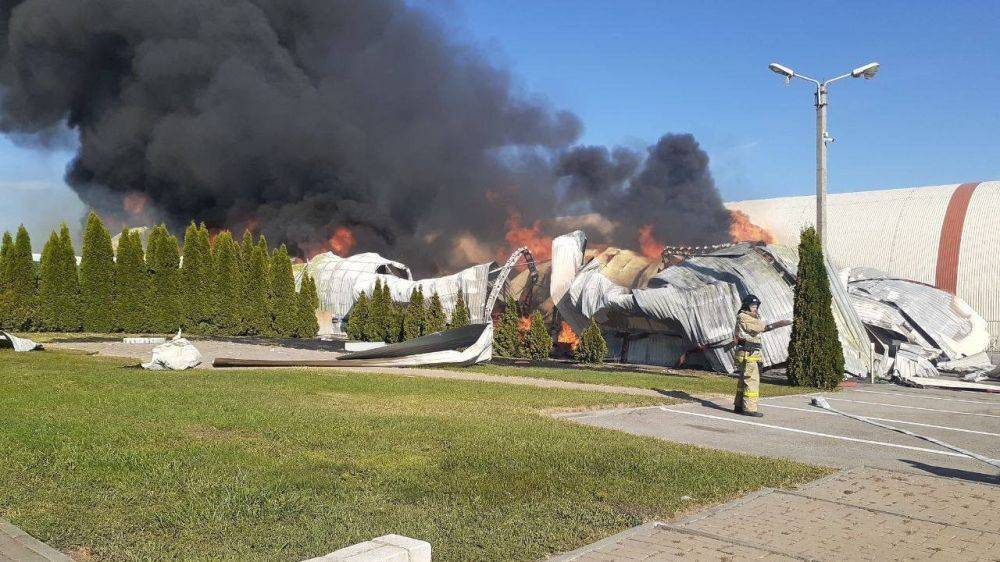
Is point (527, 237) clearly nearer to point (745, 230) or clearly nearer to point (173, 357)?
point (745, 230)

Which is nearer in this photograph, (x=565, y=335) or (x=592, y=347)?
(x=592, y=347)

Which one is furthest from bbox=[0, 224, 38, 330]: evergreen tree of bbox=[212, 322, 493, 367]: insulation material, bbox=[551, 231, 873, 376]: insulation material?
bbox=[551, 231, 873, 376]: insulation material

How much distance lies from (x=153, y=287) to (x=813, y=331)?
2261 centimetres

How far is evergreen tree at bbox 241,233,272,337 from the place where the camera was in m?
29.7

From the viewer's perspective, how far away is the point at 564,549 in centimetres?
376

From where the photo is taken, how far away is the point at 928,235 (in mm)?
29031

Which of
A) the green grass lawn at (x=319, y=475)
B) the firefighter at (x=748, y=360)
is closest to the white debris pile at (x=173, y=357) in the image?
the green grass lawn at (x=319, y=475)

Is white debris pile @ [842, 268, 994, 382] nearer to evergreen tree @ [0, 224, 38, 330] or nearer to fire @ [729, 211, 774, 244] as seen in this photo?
fire @ [729, 211, 774, 244]

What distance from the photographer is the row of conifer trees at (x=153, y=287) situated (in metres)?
26.4

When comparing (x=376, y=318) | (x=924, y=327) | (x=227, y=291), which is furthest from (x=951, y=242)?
(x=227, y=291)

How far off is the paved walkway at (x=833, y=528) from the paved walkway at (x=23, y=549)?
2.19m

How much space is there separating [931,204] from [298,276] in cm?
2602

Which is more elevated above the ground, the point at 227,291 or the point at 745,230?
the point at 745,230

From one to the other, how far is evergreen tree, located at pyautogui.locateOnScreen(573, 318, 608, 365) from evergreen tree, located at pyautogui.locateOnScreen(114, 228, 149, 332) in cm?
1599
